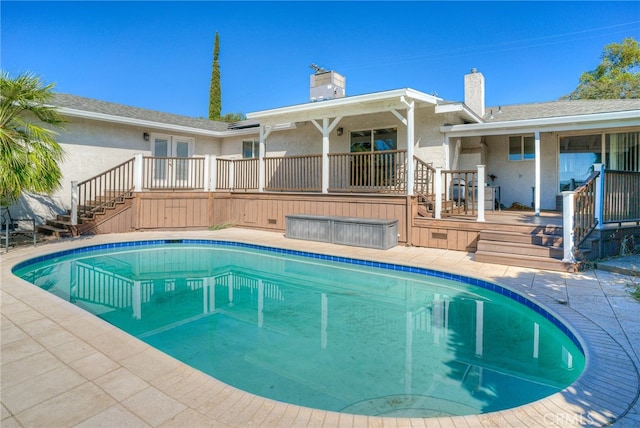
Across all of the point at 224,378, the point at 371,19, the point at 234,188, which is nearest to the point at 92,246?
the point at 234,188

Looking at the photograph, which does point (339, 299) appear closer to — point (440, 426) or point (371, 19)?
point (440, 426)

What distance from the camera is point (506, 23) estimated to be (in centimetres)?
1938

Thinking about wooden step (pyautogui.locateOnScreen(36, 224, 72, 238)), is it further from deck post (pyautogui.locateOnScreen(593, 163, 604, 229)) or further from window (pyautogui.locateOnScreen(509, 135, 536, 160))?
window (pyautogui.locateOnScreen(509, 135, 536, 160))

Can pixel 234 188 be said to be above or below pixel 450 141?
below

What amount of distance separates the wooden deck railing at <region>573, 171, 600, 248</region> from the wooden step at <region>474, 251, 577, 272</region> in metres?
0.52

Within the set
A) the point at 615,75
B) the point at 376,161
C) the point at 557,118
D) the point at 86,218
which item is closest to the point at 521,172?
the point at 557,118

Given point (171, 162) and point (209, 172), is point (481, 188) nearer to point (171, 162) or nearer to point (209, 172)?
point (209, 172)

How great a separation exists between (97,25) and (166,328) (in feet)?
53.1

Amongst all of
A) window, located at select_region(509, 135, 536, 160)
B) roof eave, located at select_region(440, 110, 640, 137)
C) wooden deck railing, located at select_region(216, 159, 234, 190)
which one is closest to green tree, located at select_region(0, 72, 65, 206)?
wooden deck railing, located at select_region(216, 159, 234, 190)

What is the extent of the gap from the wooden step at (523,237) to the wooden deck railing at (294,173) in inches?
200

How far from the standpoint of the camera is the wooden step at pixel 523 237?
702 cm

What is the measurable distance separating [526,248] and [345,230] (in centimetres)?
413

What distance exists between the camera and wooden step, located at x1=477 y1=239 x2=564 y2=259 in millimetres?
6805

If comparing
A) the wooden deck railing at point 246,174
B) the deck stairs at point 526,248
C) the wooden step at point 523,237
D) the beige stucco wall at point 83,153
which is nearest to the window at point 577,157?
the deck stairs at point 526,248
